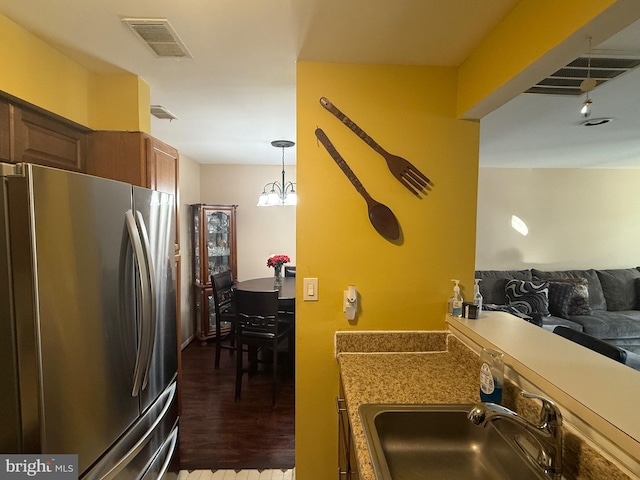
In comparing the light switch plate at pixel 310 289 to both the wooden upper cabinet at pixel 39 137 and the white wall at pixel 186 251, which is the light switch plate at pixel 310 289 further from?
the white wall at pixel 186 251

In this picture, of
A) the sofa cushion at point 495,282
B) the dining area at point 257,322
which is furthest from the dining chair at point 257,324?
the sofa cushion at point 495,282

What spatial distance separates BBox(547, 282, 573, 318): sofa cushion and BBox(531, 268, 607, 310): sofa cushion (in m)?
0.19

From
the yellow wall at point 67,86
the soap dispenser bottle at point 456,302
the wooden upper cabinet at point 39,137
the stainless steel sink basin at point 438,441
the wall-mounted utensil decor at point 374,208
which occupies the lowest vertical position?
the stainless steel sink basin at point 438,441

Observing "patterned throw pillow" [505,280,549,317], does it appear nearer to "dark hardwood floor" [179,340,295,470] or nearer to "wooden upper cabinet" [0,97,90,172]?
"dark hardwood floor" [179,340,295,470]

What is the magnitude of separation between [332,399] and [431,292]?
0.77 meters

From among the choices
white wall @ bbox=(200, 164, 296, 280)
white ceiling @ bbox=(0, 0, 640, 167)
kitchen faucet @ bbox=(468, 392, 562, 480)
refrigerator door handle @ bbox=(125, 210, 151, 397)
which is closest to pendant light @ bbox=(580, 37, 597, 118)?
white ceiling @ bbox=(0, 0, 640, 167)

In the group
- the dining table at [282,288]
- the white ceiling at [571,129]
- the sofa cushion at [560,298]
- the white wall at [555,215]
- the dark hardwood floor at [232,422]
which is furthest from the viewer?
the white wall at [555,215]

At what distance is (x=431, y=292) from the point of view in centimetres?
165

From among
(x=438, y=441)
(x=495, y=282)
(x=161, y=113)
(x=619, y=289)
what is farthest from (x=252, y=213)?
(x=619, y=289)

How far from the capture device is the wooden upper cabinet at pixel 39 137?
128cm

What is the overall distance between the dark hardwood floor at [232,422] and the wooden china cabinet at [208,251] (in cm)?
78

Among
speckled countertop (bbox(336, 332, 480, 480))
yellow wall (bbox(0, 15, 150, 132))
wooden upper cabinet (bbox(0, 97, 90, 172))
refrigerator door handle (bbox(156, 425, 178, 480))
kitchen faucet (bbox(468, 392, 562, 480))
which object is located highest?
yellow wall (bbox(0, 15, 150, 132))

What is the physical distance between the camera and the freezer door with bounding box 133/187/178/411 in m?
1.40

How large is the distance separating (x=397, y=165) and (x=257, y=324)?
191 centimetres
